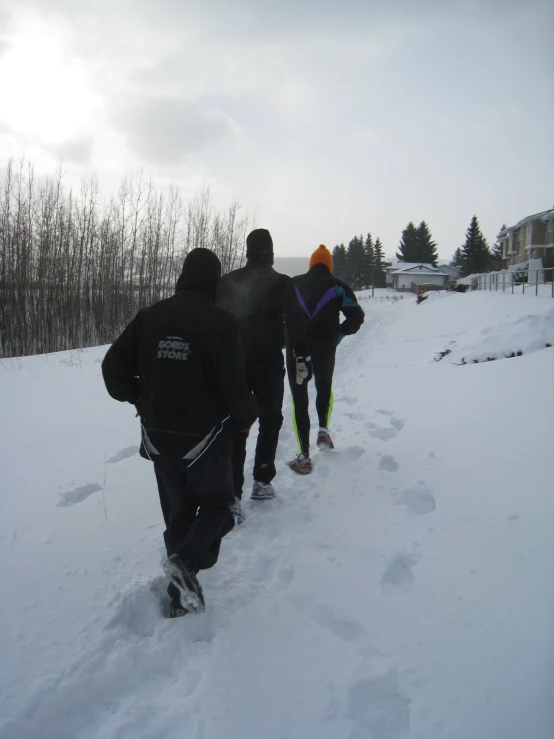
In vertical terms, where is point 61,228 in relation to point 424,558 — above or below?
above

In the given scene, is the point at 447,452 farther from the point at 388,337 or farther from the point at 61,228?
the point at 61,228

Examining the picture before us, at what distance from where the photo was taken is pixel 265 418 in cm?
326

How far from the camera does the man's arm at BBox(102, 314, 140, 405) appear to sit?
7.21 feet

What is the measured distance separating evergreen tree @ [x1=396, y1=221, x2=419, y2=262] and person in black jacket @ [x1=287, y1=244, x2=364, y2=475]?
7677 centimetres

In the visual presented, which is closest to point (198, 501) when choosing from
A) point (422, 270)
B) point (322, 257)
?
point (322, 257)

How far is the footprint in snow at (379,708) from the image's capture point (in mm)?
1679

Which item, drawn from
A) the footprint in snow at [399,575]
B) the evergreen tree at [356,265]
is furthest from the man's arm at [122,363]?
the evergreen tree at [356,265]

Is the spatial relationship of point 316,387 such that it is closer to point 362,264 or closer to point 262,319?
point 262,319

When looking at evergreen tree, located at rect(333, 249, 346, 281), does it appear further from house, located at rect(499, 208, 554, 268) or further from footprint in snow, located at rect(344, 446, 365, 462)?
footprint in snow, located at rect(344, 446, 365, 462)

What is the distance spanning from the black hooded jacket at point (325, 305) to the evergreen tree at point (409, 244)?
252 ft

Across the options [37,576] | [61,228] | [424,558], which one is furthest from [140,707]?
[61,228]

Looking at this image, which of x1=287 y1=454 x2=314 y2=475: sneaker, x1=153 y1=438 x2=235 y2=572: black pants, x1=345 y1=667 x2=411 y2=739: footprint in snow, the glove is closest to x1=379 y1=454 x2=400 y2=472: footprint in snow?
x1=287 y1=454 x2=314 y2=475: sneaker

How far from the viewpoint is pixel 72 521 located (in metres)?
3.04

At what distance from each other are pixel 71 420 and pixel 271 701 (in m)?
4.16
